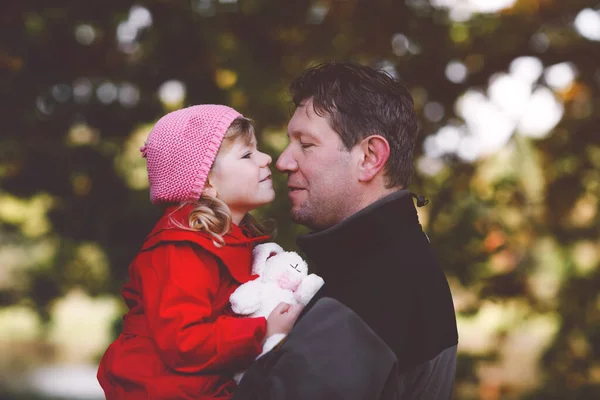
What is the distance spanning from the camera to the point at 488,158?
4695mm

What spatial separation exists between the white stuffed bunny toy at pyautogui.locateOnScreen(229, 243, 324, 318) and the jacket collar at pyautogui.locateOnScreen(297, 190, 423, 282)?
3.4 inches

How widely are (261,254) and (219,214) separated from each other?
0.21 metres

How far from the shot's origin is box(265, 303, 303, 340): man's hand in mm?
2010

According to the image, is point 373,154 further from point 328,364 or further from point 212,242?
point 328,364

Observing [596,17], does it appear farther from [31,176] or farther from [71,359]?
[71,359]

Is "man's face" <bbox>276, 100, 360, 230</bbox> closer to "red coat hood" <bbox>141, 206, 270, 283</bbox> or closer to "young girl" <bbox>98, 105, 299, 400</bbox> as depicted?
"young girl" <bbox>98, 105, 299, 400</bbox>

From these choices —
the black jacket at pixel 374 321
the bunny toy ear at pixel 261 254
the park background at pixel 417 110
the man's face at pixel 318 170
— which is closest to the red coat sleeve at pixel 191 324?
the black jacket at pixel 374 321

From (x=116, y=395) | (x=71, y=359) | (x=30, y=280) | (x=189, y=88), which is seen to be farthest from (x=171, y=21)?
(x=71, y=359)

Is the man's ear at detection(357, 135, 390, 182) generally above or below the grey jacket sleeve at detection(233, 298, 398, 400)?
above

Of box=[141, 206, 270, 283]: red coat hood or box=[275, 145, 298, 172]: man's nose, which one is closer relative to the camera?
box=[141, 206, 270, 283]: red coat hood

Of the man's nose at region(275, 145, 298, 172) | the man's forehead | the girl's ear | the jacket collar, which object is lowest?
the jacket collar

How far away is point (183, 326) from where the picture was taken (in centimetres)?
197

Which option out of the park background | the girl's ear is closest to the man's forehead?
the girl's ear

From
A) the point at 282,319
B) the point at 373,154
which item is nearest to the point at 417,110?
the point at 373,154
